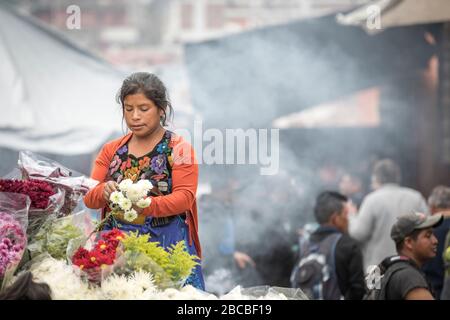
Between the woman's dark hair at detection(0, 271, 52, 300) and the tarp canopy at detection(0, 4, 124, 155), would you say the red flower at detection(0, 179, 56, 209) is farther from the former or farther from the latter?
the tarp canopy at detection(0, 4, 124, 155)

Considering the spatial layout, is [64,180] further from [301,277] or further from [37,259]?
[301,277]

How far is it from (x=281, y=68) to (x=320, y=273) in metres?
3.16

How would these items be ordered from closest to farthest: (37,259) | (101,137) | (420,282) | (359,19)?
(37,259) < (420,282) < (359,19) < (101,137)

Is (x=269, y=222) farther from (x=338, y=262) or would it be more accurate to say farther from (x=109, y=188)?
(x=109, y=188)

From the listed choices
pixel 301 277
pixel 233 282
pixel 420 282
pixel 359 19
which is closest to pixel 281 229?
pixel 233 282

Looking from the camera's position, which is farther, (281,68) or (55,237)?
(281,68)

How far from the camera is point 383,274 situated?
4527 mm

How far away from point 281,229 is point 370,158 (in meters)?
2.43

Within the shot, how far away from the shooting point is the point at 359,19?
26.7 feet

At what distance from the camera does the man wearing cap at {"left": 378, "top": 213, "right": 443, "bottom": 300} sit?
14.2 feet

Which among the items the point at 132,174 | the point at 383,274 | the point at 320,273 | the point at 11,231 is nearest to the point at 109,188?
the point at 132,174

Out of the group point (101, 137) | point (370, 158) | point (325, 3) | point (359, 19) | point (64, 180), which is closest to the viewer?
point (64, 180)

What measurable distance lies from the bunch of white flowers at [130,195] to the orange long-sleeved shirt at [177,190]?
98 millimetres

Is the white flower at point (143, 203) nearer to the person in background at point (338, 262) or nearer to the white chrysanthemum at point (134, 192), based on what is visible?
the white chrysanthemum at point (134, 192)
